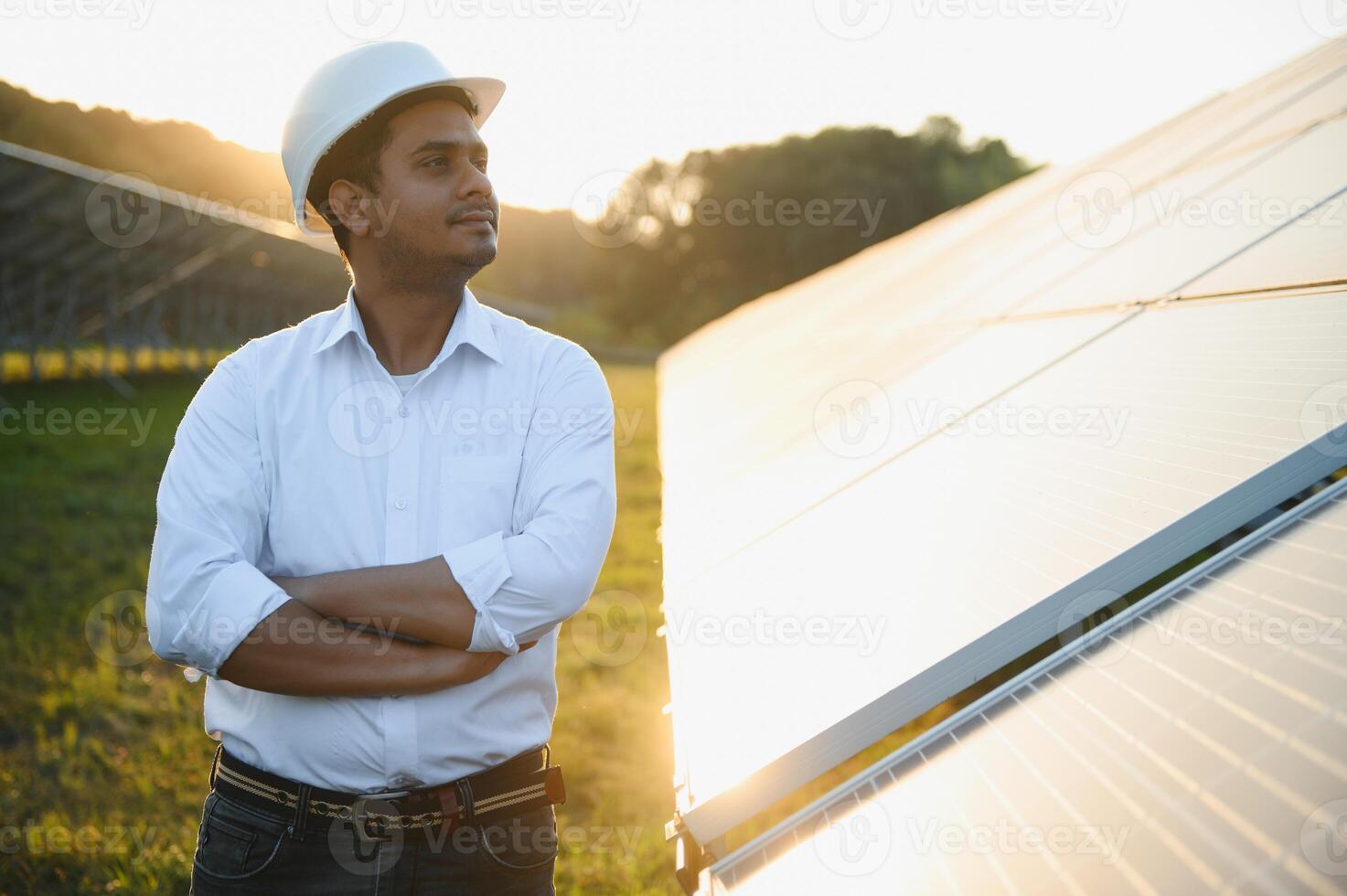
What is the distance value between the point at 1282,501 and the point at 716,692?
4.09 feet

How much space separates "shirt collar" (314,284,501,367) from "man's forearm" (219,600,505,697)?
608mm

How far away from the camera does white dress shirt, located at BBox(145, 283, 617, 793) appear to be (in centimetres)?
191

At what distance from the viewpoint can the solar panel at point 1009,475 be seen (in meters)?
1.75

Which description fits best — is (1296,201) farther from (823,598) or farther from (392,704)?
(392,704)

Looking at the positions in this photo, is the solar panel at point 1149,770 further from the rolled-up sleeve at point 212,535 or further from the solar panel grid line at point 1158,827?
the rolled-up sleeve at point 212,535

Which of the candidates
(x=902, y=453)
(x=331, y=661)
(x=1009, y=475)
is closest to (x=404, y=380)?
(x=331, y=661)

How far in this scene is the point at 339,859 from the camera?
188 cm

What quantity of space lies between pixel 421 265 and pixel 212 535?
73 centimetres

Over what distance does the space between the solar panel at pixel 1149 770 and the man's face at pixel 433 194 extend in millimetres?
1389

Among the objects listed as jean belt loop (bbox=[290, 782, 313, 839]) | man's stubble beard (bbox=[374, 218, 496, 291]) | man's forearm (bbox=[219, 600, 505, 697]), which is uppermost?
man's stubble beard (bbox=[374, 218, 496, 291])

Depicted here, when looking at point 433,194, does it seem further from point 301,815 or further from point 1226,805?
point 1226,805

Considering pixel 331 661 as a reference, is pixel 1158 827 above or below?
below

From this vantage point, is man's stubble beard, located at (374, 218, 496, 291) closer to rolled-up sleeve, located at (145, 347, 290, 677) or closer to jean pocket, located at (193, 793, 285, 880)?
rolled-up sleeve, located at (145, 347, 290, 677)

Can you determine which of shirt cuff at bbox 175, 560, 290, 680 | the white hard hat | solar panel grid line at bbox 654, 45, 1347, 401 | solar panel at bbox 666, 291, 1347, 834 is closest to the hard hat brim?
the white hard hat
